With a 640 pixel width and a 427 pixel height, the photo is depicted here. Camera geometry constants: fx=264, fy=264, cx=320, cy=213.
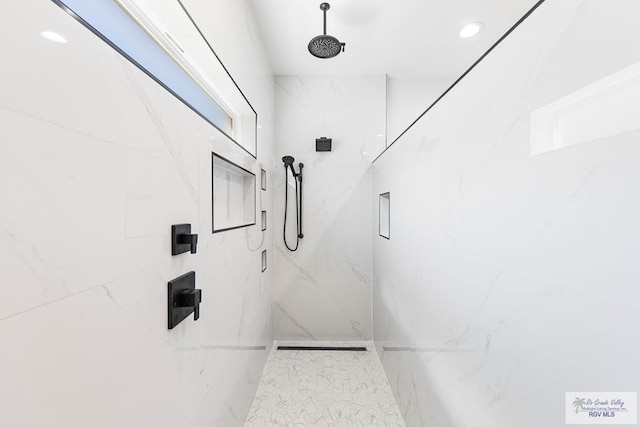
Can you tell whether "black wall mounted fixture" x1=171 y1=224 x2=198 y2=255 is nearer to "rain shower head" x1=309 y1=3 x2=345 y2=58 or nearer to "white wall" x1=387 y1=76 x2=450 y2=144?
"rain shower head" x1=309 y1=3 x2=345 y2=58

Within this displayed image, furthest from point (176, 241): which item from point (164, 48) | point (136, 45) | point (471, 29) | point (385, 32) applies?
point (471, 29)

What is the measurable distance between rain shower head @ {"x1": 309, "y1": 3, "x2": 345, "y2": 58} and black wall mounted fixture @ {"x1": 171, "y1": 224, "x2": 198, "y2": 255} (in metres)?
1.57

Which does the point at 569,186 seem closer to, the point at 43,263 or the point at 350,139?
the point at 43,263

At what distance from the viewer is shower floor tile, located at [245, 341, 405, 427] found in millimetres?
1626

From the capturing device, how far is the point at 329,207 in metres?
2.62

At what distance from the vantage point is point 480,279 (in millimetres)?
792

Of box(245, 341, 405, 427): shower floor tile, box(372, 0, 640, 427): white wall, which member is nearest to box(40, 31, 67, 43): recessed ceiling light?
box(372, 0, 640, 427): white wall

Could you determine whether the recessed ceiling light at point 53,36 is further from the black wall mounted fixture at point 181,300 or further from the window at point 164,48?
the black wall mounted fixture at point 181,300

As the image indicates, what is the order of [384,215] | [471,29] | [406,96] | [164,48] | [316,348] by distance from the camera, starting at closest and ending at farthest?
[164,48], [471,29], [384,215], [316,348], [406,96]

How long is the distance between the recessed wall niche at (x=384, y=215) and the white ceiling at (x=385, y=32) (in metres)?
1.24

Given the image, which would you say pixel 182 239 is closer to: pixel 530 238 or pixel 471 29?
pixel 530 238

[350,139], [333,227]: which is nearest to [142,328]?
[333,227]

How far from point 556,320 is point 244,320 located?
1.45 metres

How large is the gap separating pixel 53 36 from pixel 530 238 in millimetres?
997
